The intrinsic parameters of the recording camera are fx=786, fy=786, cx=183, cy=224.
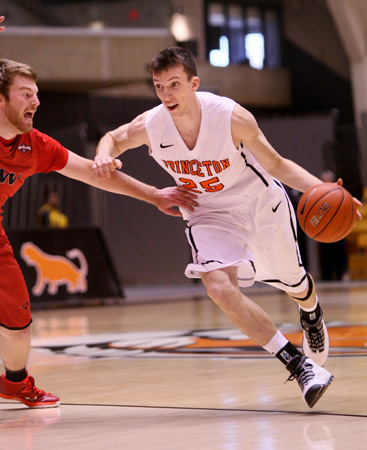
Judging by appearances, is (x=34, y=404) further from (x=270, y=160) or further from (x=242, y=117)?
(x=242, y=117)

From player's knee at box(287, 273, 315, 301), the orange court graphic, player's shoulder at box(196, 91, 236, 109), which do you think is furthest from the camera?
the orange court graphic

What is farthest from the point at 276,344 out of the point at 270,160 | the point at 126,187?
the point at 126,187

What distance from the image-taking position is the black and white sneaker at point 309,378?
3.92 m

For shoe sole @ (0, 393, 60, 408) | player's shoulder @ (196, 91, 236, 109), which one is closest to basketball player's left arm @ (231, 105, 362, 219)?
player's shoulder @ (196, 91, 236, 109)

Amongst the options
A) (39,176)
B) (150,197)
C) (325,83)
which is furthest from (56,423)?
(325,83)

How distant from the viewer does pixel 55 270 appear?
12.8 metres

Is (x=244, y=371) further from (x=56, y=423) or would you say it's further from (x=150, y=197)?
(x=56, y=423)

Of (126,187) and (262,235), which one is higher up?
(126,187)

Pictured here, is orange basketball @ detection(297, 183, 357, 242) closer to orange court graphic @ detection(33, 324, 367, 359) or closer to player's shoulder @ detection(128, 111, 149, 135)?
player's shoulder @ detection(128, 111, 149, 135)

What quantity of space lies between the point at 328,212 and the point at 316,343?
3.51ft

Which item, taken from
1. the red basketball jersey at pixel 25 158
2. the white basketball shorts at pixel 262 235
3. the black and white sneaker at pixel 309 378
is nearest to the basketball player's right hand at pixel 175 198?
the white basketball shorts at pixel 262 235

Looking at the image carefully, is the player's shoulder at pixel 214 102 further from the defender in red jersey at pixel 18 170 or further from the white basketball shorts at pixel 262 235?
the defender in red jersey at pixel 18 170

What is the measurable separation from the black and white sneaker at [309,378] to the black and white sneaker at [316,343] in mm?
955

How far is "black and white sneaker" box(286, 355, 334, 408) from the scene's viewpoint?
3924 mm
